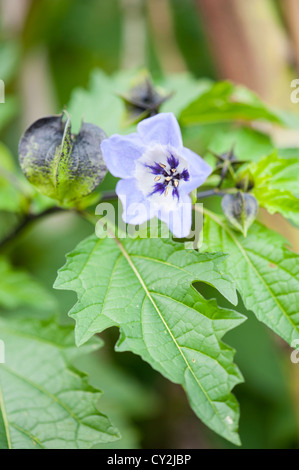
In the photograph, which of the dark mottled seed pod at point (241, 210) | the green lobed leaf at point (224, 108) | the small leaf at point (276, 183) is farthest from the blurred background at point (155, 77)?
the dark mottled seed pod at point (241, 210)

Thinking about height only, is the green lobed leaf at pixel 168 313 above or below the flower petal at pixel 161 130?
below

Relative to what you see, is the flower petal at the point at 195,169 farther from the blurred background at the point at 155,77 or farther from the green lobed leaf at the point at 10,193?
the blurred background at the point at 155,77

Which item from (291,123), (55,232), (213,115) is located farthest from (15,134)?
(291,123)

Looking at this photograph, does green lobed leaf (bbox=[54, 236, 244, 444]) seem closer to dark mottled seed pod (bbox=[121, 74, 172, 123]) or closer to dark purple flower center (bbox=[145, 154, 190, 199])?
dark purple flower center (bbox=[145, 154, 190, 199])

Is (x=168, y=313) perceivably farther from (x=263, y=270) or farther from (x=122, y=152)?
(x=122, y=152)

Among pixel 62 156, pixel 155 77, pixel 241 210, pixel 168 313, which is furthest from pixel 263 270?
pixel 155 77

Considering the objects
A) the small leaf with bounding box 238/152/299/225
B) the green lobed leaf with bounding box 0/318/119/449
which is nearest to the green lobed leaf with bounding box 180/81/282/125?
the small leaf with bounding box 238/152/299/225
